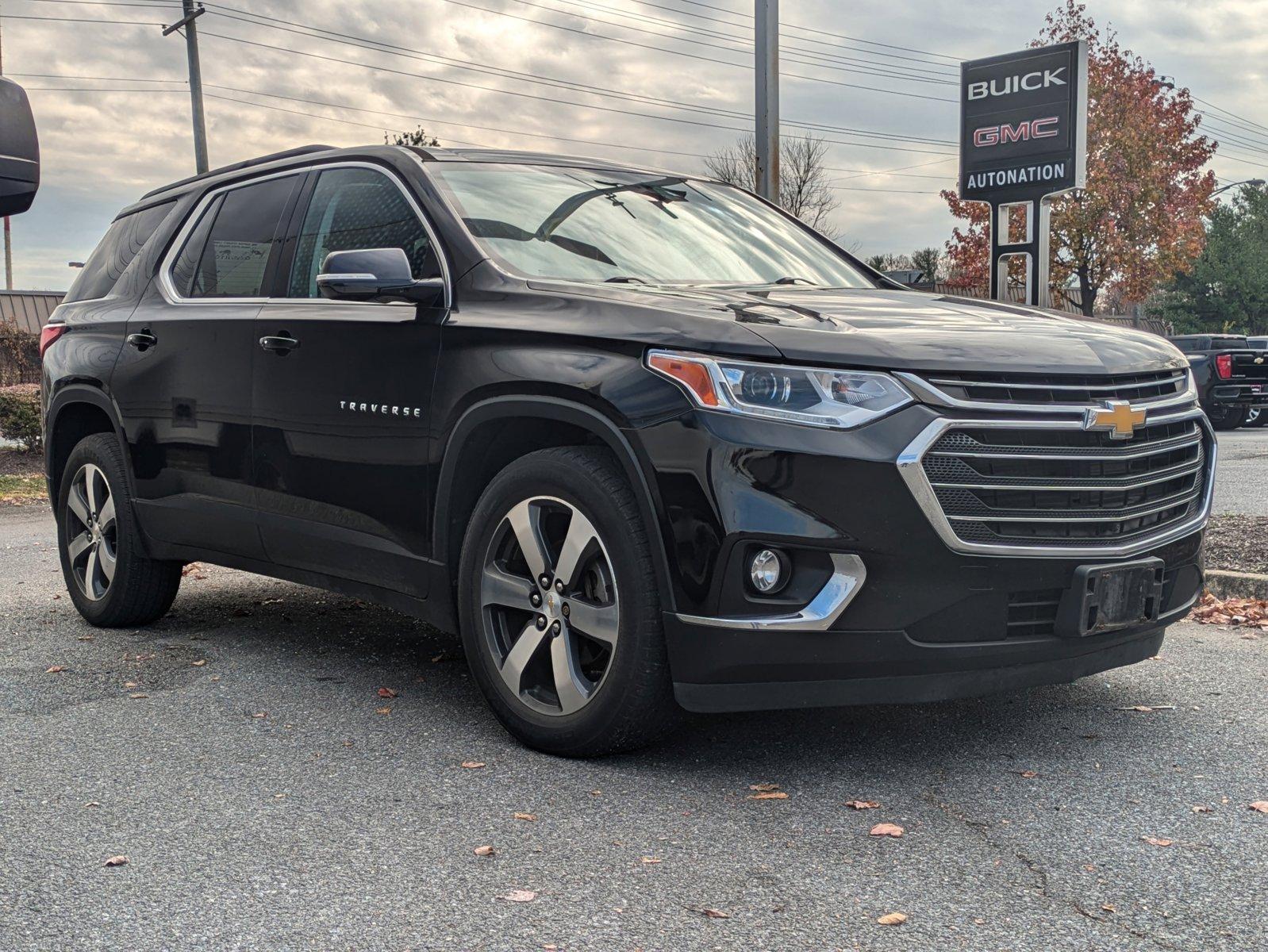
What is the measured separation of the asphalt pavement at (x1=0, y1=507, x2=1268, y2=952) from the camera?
282 centimetres

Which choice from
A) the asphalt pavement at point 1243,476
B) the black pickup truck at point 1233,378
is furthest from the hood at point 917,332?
the black pickup truck at point 1233,378

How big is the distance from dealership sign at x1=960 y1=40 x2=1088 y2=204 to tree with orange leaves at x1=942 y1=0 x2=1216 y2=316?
1930 cm

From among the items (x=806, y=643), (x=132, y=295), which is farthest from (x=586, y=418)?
(x=132, y=295)

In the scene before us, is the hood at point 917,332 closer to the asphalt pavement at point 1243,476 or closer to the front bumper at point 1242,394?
the asphalt pavement at point 1243,476

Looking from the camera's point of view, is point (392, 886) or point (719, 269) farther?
point (719, 269)

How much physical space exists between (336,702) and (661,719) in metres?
1.42

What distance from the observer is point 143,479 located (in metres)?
5.66

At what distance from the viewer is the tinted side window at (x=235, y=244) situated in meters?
5.27

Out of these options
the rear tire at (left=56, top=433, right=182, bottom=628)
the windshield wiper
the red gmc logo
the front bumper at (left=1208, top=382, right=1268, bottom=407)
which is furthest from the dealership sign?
the rear tire at (left=56, top=433, right=182, bottom=628)

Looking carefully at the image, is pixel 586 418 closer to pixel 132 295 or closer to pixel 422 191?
pixel 422 191

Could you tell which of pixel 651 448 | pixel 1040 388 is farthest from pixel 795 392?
pixel 1040 388

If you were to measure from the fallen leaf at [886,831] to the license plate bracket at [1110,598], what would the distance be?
68 centimetres

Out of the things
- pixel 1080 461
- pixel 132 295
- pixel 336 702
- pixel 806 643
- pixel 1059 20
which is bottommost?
pixel 336 702

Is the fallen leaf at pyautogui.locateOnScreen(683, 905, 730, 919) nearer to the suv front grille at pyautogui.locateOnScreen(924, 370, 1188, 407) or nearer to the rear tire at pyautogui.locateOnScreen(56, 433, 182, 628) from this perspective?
the suv front grille at pyautogui.locateOnScreen(924, 370, 1188, 407)
